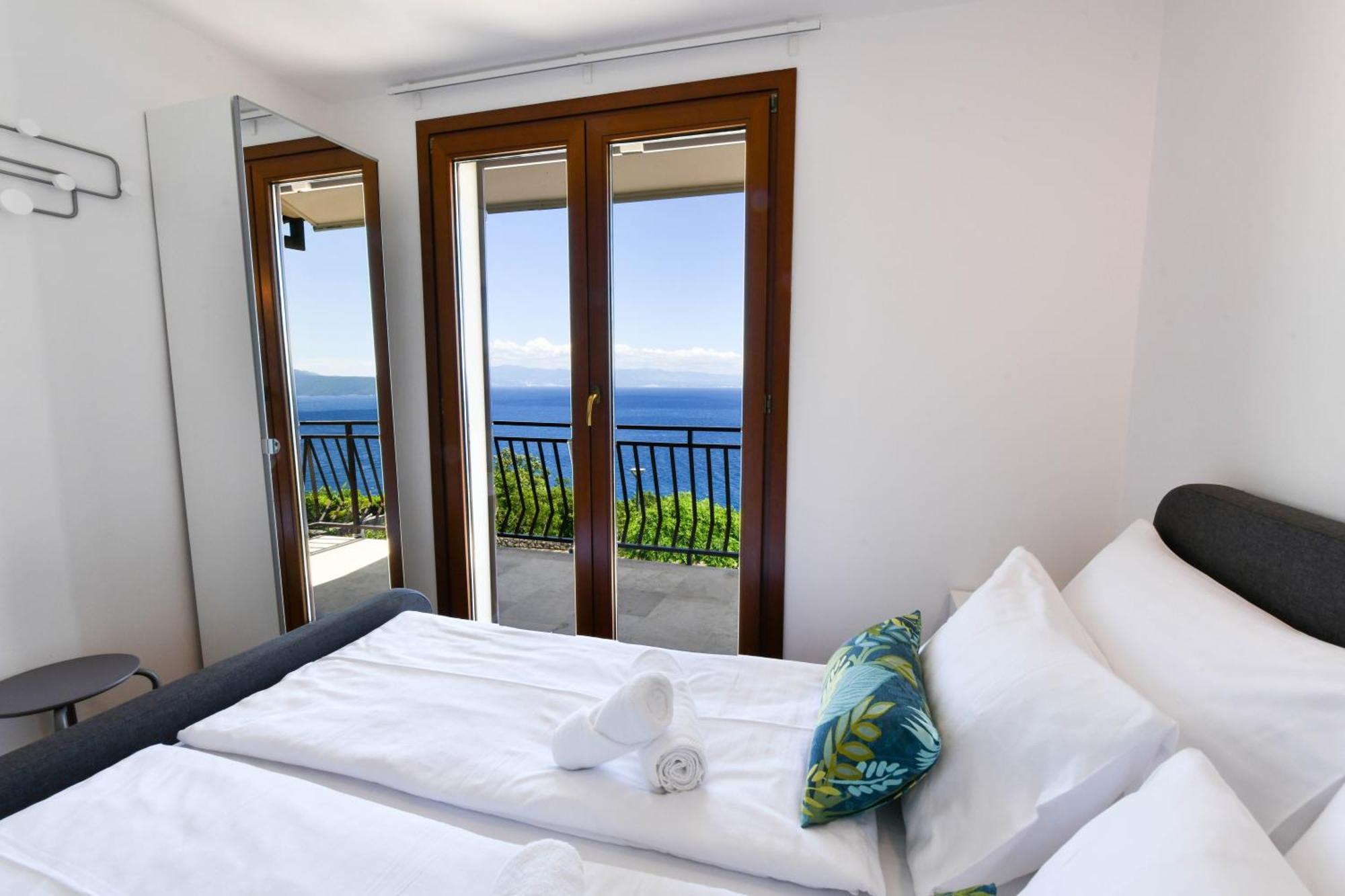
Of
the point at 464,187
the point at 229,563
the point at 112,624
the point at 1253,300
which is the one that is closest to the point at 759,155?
the point at 464,187

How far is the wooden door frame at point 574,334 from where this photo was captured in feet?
7.57

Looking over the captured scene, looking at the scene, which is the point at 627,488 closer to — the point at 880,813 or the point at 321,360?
the point at 321,360

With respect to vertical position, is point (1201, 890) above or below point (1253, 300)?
below

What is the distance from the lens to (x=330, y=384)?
2.55 m

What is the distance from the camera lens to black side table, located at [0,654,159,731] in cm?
161

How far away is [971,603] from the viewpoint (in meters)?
1.35

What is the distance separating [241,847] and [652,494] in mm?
2951

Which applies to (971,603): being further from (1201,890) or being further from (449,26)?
(449,26)

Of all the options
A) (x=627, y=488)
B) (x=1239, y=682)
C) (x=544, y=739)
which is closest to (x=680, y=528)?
(x=627, y=488)

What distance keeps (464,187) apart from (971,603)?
8.69ft

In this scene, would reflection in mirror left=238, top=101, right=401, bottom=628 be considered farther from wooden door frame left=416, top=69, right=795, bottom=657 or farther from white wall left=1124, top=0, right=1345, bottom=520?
white wall left=1124, top=0, right=1345, bottom=520

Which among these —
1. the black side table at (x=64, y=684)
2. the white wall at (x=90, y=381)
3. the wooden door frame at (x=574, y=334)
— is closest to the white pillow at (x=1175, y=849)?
the wooden door frame at (x=574, y=334)

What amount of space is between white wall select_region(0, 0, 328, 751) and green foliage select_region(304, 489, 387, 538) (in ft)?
1.42

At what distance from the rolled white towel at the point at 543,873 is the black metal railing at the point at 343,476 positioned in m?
2.20
